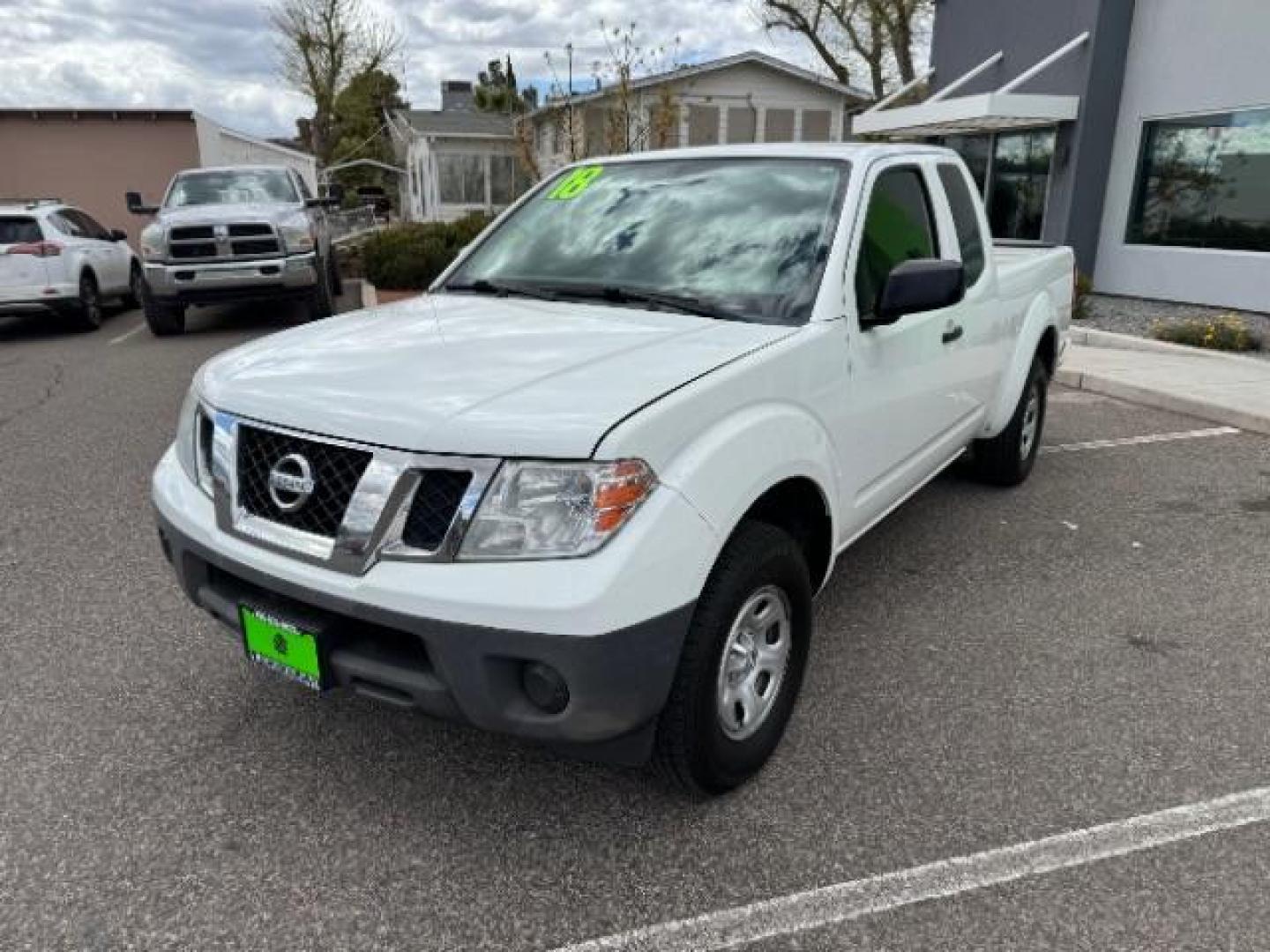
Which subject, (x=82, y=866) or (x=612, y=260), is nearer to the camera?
(x=82, y=866)

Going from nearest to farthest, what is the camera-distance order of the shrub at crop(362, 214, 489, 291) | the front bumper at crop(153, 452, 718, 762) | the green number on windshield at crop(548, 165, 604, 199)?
the front bumper at crop(153, 452, 718, 762) → the green number on windshield at crop(548, 165, 604, 199) → the shrub at crop(362, 214, 489, 291)

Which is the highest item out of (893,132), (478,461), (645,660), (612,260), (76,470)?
(893,132)

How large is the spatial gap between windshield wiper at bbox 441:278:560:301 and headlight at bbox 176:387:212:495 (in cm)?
115

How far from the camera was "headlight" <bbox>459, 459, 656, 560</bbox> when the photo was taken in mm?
2129

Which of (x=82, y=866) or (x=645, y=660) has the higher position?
(x=645, y=660)

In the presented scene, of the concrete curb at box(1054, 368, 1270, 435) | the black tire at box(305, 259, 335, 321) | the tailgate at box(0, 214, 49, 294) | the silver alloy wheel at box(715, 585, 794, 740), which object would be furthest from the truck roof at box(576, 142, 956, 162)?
the tailgate at box(0, 214, 49, 294)

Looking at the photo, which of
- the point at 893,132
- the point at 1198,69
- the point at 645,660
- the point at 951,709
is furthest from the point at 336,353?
the point at 893,132

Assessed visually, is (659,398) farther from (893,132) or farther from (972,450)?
(893,132)

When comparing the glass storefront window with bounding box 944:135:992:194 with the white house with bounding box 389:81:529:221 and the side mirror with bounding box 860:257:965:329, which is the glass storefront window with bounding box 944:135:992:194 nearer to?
the side mirror with bounding box 860:257:965:329

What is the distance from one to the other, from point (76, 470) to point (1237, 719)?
20.2ft

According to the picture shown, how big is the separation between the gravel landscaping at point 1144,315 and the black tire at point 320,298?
9.05 metres

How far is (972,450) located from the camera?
5.41m

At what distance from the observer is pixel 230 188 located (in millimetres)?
12289

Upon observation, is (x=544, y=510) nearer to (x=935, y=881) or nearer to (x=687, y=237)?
(x=935, y=881)
